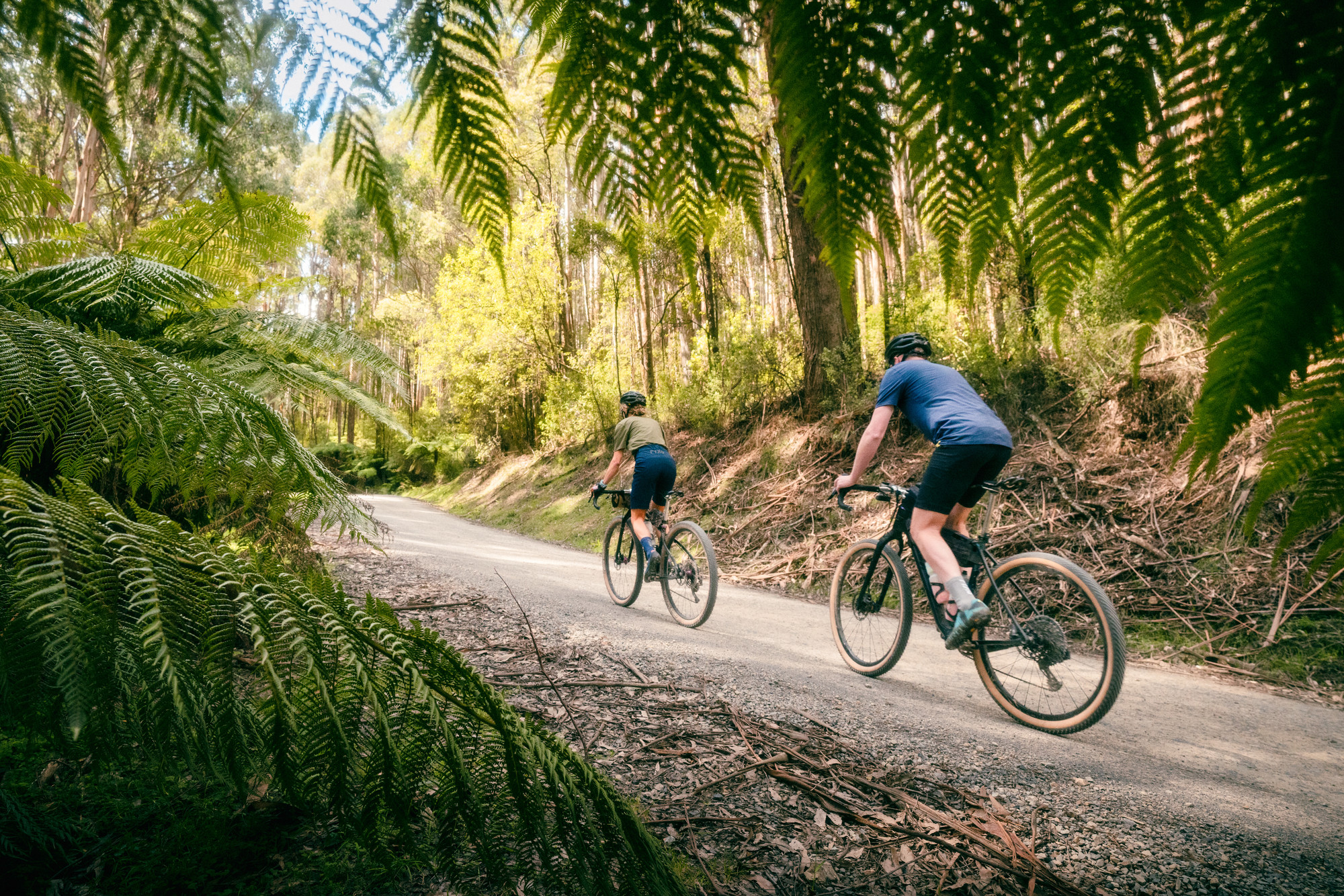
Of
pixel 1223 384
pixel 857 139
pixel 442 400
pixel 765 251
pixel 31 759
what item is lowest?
pixel 31 759

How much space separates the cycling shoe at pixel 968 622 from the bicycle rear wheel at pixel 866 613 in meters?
0.35

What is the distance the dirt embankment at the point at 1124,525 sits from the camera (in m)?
3.71

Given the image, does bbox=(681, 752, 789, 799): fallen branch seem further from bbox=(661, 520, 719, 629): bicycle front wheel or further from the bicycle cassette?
bbox=(661, 520, 719, 629): bicycle front wheel

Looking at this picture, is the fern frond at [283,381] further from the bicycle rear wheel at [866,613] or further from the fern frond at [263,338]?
the bicycle rear wheel at [866,613]

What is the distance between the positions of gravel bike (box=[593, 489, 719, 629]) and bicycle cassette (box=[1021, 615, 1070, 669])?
2018mm

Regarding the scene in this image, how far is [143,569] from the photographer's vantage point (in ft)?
2.29

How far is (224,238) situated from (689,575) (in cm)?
355

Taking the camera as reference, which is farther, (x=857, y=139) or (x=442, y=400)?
(x=442, y=400)

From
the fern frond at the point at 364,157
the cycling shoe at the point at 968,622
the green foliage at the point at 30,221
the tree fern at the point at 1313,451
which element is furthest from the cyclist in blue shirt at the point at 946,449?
the green foliage at the point at 30,221

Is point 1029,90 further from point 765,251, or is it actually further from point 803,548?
point 803,548

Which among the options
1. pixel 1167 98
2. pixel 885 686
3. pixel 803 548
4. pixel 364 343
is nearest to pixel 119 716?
pixel 1167 98

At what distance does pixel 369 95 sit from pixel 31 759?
5.59ft

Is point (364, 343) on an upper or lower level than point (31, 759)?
upper

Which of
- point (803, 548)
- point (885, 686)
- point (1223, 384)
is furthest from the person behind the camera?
point (803, 548)
